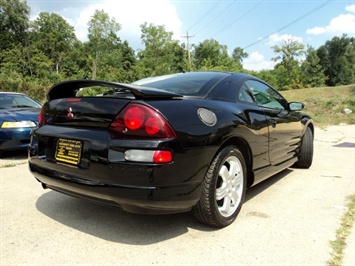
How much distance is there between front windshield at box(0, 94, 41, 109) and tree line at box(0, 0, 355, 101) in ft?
110

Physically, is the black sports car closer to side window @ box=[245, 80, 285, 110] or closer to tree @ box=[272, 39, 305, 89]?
side window @ box=[245, 80, 285, 110]

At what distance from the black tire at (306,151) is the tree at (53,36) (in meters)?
48.9

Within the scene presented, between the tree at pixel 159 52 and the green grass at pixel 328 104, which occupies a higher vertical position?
the tree at pixel 159 52

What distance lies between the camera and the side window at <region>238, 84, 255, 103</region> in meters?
2.94

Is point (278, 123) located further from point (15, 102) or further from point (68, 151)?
point (15, 102)

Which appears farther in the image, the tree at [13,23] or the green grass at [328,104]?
the tree at [13,23]

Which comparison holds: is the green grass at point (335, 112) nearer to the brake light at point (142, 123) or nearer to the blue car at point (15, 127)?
the brake light at point (142, 123)

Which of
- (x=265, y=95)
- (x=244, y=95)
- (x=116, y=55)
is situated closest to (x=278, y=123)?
(x=265, y=95)

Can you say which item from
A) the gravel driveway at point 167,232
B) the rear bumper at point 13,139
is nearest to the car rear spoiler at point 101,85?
the gravel driveway at point 167,232

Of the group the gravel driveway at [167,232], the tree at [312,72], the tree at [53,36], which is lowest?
the gravel driveway at [167,232]

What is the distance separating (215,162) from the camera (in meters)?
2.30

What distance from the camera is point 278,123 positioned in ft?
11.1

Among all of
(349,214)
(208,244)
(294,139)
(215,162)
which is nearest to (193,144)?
(215,162)

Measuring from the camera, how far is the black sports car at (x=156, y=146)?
1973 millimetres
